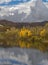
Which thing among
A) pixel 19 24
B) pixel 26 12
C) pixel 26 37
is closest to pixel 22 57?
pixel 26 37

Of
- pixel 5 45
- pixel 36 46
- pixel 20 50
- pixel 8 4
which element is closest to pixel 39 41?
pixel 36 46

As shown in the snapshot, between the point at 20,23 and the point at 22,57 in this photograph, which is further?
the point at 20,23

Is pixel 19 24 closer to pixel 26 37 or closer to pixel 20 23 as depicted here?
pixel 20 23

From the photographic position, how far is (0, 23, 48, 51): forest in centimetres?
199

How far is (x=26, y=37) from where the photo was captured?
202 centimetres

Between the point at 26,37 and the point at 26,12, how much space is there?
299mm

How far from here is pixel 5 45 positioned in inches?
79.9

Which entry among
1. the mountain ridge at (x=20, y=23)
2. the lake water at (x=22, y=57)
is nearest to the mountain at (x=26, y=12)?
the mountain ridge at (x=20, y=23)

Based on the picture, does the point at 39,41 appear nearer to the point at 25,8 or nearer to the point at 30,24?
the point at 30,24

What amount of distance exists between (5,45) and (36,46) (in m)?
0.33

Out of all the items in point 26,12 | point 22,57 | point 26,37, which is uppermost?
point 26,12

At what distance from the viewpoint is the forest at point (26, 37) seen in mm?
1990

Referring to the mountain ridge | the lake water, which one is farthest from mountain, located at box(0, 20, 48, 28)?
the lake water

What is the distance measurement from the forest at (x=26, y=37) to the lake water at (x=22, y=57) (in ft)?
0.17
